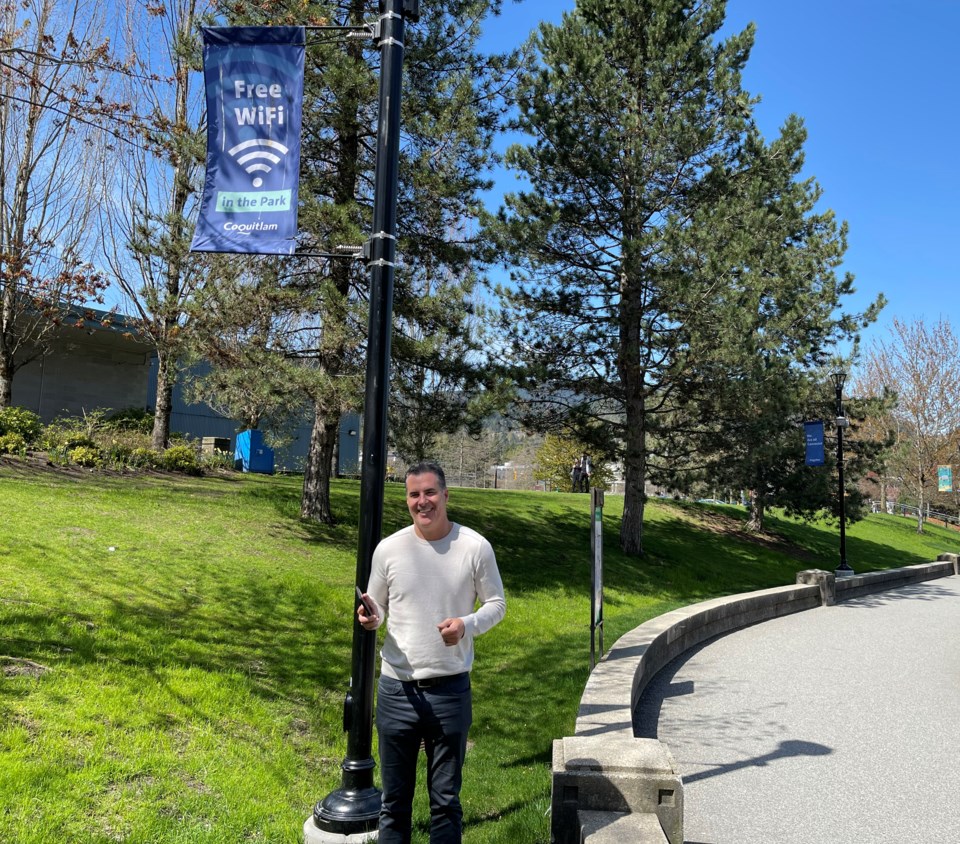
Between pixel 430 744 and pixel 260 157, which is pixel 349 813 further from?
pixel 260 157

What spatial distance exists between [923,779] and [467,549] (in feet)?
14.7

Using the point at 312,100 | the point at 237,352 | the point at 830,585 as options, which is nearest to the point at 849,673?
the point at 830,585

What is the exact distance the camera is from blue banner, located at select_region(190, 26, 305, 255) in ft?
16.0

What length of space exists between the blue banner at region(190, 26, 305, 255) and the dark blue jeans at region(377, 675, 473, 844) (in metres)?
2.96

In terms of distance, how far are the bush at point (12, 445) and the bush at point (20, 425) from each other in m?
0.44

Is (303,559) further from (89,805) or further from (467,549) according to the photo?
(467,549)

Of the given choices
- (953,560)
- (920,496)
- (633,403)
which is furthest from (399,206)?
(920,496)

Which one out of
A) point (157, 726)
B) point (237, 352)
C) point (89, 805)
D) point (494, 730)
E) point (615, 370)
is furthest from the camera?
point (615, 370)

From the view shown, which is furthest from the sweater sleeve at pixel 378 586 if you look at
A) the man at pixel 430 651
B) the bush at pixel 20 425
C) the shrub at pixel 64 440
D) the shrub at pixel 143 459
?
the bush at pixel 20 425

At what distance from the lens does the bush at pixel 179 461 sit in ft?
51.7

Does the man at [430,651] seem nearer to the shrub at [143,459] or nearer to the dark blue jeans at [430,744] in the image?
the dark blue jeans at [430,744]

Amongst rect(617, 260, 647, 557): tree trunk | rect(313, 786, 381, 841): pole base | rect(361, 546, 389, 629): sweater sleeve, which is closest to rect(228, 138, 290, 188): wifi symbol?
rect(361, 546, 389, 629): sweater sleeve

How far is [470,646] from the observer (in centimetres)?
342

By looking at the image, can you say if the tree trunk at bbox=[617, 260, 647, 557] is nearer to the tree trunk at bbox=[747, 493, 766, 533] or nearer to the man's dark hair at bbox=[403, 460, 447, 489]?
the tree trunk at bbox=[747, 493, 766, 533]
